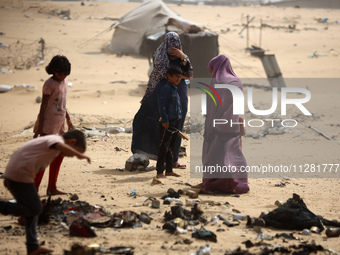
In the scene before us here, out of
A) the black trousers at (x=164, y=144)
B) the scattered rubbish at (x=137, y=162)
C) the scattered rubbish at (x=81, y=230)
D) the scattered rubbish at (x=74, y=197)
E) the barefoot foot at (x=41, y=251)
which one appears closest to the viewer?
the barefoot foot at (x=41, y=251)

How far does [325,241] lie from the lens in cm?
421

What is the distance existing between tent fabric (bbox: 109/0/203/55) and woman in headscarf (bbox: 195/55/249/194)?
44.7 ft

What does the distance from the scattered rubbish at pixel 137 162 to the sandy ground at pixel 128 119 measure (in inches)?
5.9

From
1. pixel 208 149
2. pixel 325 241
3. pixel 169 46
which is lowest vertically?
pixel 325 241

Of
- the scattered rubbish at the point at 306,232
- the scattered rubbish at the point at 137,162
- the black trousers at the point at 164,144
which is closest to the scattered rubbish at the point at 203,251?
the scattered rubbish at the point at 306,232

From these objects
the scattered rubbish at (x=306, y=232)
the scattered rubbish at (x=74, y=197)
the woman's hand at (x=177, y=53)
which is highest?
the woman's hand at (x=177, y=53)

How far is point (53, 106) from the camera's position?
5082 mm

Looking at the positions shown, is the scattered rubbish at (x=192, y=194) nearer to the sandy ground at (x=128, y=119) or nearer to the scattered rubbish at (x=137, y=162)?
the sandy ground at (x=128, y=119)

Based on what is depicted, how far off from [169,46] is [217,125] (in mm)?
1407

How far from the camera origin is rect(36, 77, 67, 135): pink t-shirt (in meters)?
5.04

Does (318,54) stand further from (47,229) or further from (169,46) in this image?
(47,229)

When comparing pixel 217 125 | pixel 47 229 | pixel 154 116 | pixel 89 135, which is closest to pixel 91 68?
pixel 89 135

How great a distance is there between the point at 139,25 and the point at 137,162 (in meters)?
15.1

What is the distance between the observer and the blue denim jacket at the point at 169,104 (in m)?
6.01
